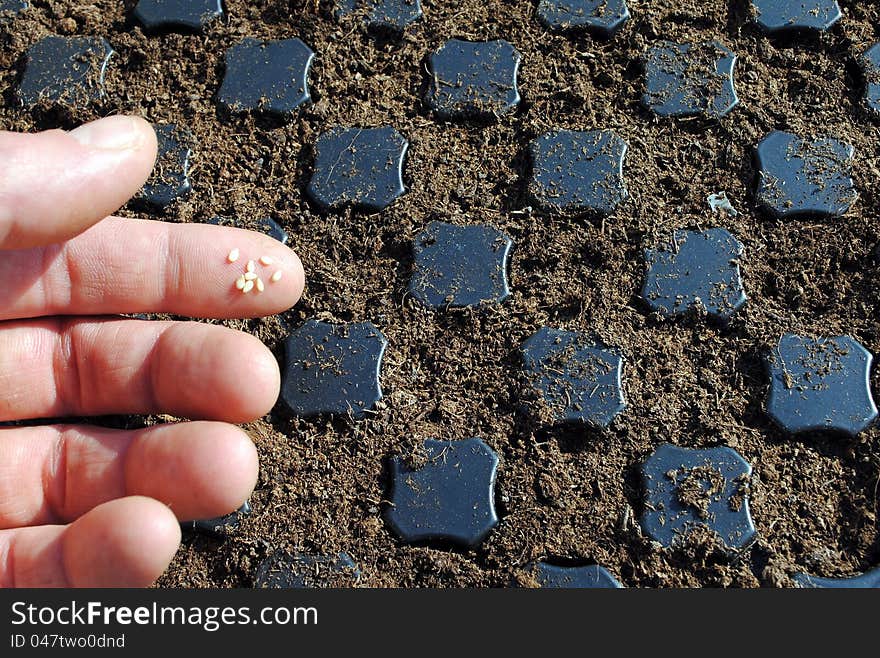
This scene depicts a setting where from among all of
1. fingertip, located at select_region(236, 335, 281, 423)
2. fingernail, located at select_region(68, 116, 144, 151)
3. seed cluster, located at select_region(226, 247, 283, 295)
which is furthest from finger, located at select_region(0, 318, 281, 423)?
fingernail, located at select_region(68, 116, 144, 151)

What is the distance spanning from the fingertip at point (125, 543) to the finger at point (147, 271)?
50cm

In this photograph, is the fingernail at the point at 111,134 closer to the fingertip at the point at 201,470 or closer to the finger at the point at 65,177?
the finger at the point at 65,177

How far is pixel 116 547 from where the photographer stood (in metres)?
1.33

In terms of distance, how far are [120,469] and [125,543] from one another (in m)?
0.30

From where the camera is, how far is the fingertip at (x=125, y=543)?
1.32 metres

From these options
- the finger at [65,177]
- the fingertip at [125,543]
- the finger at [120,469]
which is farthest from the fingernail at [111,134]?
the fingertip at [125,543]

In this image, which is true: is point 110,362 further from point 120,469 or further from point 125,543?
point 125,543

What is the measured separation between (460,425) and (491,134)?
0.72 metres

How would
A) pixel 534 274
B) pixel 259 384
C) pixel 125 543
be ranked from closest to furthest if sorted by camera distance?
pixel 125 543
pixel 259 384
pixel 534 274

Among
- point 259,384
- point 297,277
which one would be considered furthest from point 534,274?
point 259,384

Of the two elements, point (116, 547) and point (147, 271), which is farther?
point (147, 271)

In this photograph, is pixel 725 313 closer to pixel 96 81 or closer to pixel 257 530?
pixel 257 530

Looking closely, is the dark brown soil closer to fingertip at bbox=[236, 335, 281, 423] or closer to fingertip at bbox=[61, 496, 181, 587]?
fingertip at bbox=[236, 335, 281, 423]


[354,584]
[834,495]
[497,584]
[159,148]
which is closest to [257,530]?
[354,584]
